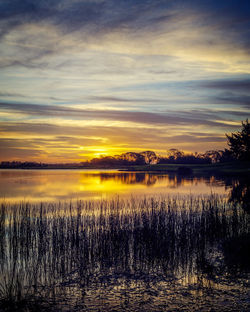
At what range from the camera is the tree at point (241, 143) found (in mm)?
54397

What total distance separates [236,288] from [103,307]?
3.58 m

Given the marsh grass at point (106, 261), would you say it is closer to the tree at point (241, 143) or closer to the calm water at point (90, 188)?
the calm water at point (90, 188)

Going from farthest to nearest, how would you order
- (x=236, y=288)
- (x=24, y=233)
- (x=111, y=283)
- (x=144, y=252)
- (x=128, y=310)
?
(x=24, y=233) → (x=144, y=252) → (x=111, y=283) → (x=236, y=288) → (x=128, y=310)

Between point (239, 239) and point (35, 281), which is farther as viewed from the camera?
point (239, 239)

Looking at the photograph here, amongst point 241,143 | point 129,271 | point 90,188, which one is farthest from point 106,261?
point 241,143

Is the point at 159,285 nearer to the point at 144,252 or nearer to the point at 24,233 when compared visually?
the point at 144,252

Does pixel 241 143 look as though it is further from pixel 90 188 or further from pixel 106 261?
pixel 106 261

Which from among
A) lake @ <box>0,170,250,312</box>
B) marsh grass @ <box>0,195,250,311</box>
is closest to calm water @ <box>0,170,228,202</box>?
marsh grass @ <box>0,195,250,311</box>

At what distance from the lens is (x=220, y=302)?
684cm

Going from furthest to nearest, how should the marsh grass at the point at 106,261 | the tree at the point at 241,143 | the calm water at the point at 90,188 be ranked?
the tree at the point at 241,143 → the calm water at the point at 90,188 → the marsh grass at the point at 106,261

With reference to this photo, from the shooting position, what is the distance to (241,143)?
56469 millimetres

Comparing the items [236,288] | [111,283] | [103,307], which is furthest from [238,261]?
[103,307]

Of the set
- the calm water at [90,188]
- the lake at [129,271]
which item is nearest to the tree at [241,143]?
the calm water at [90,188]

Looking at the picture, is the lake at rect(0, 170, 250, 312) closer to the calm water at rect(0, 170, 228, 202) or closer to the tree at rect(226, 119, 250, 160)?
the calm water at rect(0, 170, 228, 202)
